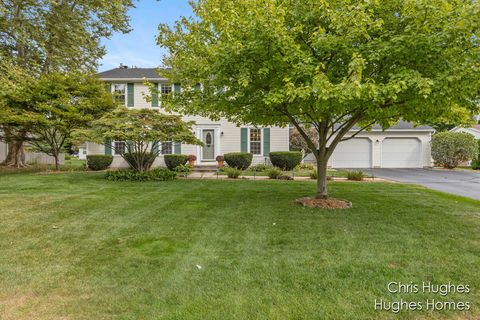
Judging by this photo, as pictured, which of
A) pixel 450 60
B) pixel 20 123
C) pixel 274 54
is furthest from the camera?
pixel 20 123

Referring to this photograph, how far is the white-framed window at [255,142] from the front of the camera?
17344mm

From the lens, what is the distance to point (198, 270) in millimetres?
3652

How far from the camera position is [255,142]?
17359 millimetres

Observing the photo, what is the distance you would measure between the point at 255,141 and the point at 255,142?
6cm

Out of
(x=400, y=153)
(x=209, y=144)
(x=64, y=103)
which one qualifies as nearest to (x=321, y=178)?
(x=209, y=144)

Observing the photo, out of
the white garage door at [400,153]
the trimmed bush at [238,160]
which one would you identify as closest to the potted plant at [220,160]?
→ the trimmed bush at [238,160]

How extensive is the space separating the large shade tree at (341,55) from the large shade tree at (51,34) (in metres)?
12.8

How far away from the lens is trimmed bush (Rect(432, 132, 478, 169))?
63.0 feet

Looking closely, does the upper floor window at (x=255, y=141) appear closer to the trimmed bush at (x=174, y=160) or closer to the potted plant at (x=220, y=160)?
the potted plant at (x=220, y=160)

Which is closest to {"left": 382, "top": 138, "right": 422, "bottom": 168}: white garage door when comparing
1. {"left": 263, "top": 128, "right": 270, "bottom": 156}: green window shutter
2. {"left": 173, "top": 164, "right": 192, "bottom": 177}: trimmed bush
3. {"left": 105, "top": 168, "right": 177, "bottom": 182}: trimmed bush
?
{"left": 263, "top": 128, "right": 270, "bottom": 156}: green window shutter

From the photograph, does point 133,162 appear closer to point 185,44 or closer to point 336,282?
point 185,44

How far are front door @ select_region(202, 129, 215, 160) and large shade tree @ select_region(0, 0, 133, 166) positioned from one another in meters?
7.75

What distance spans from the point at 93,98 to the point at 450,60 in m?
14.3

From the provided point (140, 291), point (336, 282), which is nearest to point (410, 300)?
point (336, 282)
